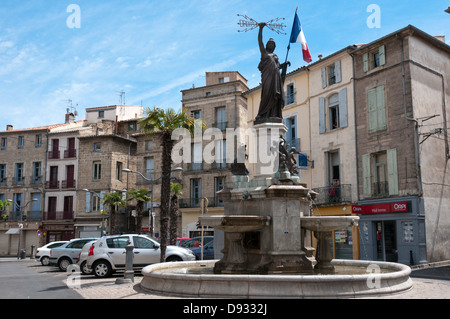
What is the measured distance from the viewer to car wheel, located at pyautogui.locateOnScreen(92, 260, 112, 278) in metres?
14.9

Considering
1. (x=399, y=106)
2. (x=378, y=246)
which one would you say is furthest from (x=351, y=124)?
(x=378, y=246)

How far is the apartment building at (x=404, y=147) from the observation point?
21.8 metres

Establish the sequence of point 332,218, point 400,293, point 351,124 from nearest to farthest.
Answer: point 400,293 < point 332,218 < point 351,124

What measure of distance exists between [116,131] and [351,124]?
2839 cm

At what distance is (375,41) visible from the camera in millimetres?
24297

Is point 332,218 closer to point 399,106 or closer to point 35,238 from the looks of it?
point 399,106

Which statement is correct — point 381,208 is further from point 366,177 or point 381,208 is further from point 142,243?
point 142,243

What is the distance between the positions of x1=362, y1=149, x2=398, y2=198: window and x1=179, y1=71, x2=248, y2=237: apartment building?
15223mm

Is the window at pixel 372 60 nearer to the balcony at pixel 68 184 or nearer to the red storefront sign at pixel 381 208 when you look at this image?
the red storefront sign at pixel 381 208

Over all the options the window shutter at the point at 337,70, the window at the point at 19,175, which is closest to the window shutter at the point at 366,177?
the window shutter at the point at 337,70

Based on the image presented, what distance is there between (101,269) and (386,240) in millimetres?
15232

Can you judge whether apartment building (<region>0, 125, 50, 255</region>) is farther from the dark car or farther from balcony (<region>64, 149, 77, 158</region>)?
the dark car

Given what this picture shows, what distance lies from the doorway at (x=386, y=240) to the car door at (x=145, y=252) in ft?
42.7
